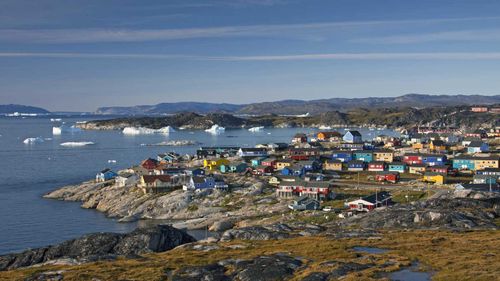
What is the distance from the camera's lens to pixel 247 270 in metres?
26.9

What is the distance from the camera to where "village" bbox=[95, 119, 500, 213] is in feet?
198

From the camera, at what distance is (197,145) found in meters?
155

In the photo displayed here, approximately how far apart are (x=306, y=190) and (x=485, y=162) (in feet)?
107

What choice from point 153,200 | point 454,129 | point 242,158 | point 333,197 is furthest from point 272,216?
point 454,129

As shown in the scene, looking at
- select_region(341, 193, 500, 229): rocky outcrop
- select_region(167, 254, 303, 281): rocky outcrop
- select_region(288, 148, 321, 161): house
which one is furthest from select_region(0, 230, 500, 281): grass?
select_region(288, 148, 321, 161): house

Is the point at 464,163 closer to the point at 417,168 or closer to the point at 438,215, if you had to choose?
the point at 417,168

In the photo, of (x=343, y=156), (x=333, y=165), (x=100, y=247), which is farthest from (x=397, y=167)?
(x=100, y=247)

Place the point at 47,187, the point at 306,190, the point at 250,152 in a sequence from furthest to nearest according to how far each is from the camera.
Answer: the point at 250,152
the point at 47,187
the point at 306,190

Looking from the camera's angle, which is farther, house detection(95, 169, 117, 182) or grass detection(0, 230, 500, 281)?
house detection(95, 169, 117, 182)

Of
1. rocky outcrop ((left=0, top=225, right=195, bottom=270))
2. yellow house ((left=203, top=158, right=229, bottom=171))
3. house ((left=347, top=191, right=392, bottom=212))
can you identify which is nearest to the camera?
rocky outcrop ((left=0, top=225, right=195, bottom=270))

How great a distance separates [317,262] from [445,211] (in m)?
18.4

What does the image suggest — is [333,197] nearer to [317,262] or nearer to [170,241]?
[170,241]

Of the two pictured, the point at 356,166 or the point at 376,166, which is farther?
the point at 356,166

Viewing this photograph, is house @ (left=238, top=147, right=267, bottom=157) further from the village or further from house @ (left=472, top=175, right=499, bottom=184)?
house @ (left=472, top=175, right=499, bottom=184)
